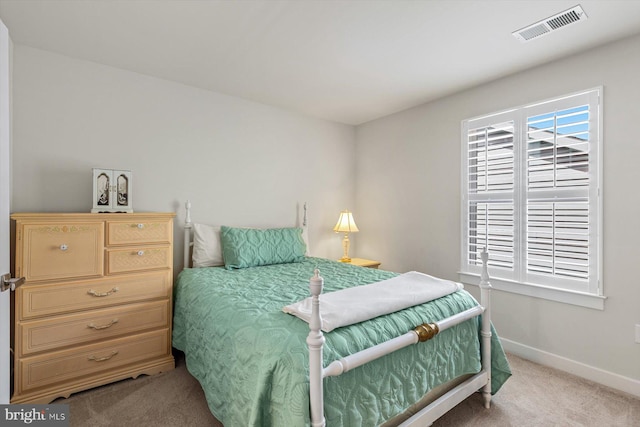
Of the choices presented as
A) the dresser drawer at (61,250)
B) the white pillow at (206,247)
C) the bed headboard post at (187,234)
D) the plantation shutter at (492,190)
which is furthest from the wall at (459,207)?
the dresser drawer at (61,250)

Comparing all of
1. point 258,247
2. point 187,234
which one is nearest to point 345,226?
point 258,247

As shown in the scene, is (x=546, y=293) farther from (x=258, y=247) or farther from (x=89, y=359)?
(x=89, y=359)

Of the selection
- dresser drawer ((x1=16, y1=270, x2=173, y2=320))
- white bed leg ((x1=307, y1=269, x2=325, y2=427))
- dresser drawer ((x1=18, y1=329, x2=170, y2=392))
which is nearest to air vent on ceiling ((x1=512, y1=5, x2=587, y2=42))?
white bed leg ((x1=307, y1=269, x2=325, y2=427))

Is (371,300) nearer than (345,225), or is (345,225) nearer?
(371,300)

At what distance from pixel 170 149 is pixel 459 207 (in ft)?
9.31

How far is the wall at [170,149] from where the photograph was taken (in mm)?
2361

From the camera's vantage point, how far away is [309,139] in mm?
3918

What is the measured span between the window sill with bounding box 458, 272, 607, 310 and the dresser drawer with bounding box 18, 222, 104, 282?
314 cm

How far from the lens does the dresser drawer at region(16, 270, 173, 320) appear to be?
1.97m

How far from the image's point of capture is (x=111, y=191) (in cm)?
241

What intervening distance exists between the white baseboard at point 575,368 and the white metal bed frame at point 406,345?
2.94ft

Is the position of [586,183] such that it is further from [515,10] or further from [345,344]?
[345,344]

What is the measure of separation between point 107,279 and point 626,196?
12.0 ft

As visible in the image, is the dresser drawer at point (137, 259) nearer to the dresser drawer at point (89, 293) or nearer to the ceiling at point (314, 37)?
the dresser drawer at point (89, 293)
